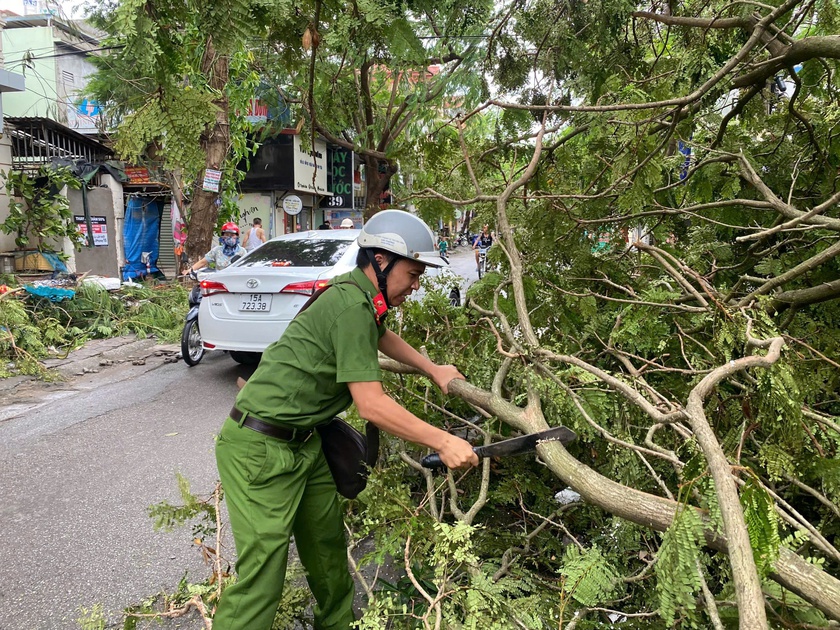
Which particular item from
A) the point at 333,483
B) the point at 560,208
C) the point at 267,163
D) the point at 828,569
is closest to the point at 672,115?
the point at 560,208

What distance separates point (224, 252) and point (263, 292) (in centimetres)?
272

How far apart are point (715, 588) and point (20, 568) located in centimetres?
336

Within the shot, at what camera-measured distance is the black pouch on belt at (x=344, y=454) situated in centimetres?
246

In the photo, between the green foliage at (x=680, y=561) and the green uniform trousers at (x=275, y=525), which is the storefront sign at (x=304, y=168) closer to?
the green uniform trousers at (x=275, y=525)

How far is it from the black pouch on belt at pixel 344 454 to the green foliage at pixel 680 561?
1249mm

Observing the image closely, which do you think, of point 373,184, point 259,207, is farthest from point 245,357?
point 259,207

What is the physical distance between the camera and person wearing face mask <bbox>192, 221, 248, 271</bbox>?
28.5ft

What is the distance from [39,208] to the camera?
1016cm

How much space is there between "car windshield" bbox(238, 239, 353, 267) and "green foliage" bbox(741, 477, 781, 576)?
5696 mm

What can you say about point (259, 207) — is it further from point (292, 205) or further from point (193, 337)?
point (193, 337)

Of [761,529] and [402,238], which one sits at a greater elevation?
[402,238]

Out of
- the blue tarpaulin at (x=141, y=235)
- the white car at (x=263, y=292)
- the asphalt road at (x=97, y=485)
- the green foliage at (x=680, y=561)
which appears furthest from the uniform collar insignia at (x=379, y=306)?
the blue tarpaulin at (x=141, y=235)

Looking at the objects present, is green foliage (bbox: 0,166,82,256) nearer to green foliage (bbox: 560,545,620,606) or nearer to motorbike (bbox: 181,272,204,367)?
motorbike (bbox: 181,272,204,367)

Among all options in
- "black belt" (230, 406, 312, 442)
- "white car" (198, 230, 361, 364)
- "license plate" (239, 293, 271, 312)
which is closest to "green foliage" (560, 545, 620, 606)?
"black belt" (230, 406, 312, 442)
